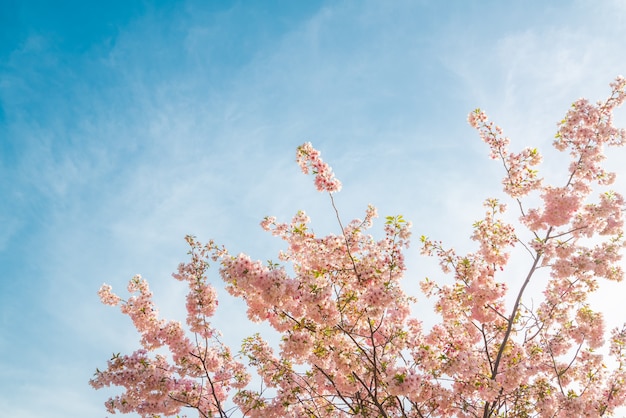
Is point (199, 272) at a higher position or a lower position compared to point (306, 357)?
higher

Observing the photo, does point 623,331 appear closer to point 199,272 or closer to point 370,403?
point 370,403

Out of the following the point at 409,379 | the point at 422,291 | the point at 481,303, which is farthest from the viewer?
the point at 422,291

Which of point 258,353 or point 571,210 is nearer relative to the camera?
point 571,210

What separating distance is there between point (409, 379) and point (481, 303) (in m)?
2.65

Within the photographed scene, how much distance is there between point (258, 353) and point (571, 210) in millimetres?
7402

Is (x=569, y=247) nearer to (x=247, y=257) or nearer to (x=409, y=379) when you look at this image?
(x=409, y=379)

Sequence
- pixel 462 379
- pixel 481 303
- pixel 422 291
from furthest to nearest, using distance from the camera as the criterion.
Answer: pixel 422 291 → pixel 481 303 → pixel 462 379

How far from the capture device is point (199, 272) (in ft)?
31.1

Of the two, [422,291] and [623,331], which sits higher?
[422,291]

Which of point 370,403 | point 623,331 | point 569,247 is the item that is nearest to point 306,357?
point 370,403

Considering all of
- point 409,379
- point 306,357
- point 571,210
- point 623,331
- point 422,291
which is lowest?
point 409,379

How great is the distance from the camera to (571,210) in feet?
32.1

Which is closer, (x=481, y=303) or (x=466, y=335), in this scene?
(x=481, y=303)

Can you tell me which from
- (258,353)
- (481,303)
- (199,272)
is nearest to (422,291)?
(481,303)
